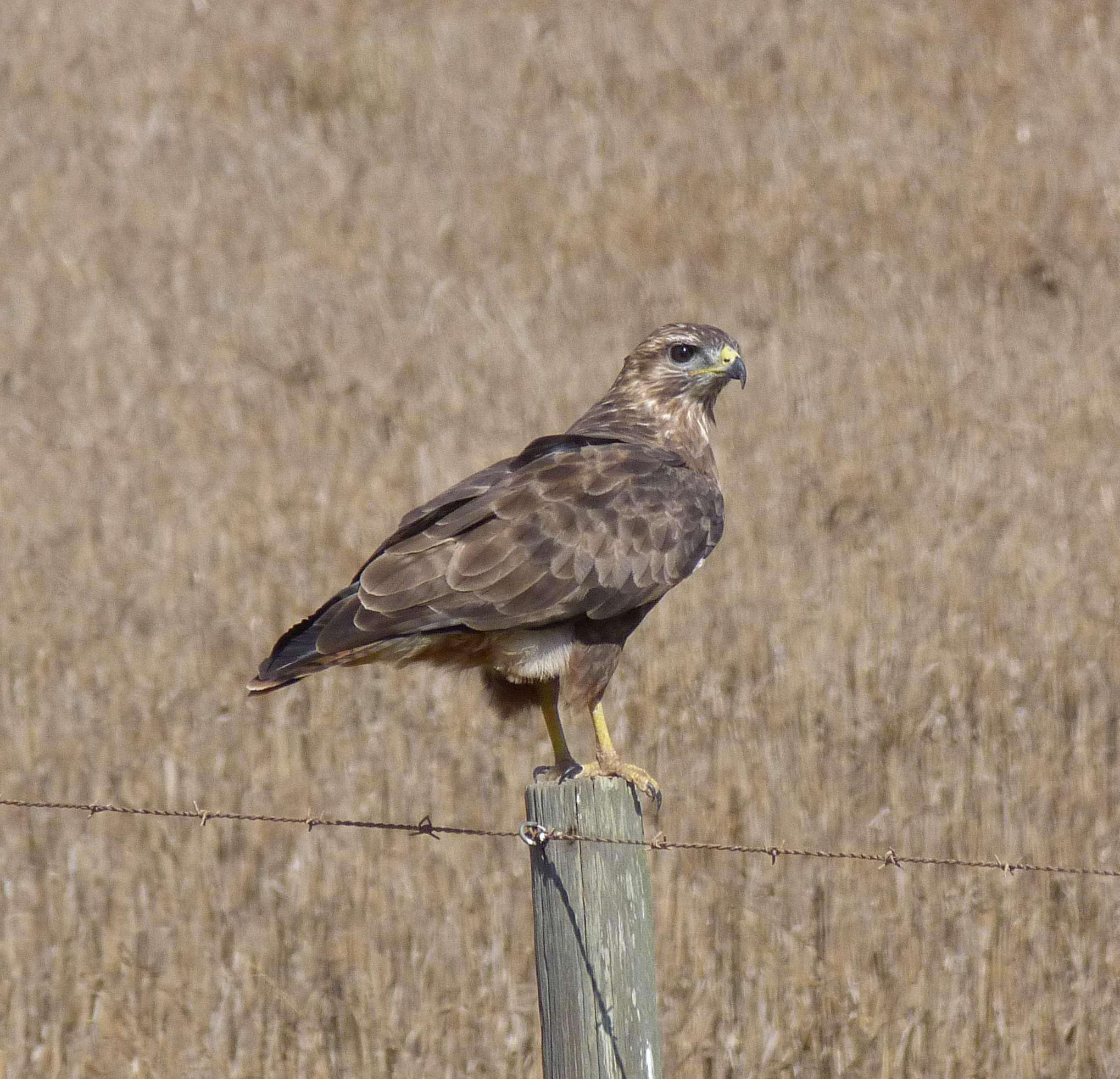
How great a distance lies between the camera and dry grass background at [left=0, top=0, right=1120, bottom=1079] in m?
5.86

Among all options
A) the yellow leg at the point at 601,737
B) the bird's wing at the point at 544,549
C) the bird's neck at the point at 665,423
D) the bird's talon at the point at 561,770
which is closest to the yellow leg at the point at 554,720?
the bird's talon at the point at 561,770

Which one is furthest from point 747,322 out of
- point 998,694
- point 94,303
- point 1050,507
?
point 998,694

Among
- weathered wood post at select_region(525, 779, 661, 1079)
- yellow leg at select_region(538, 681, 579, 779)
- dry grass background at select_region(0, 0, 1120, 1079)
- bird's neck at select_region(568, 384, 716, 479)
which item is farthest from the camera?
dry grass background at select_region(0, 0, 1120, 1079)

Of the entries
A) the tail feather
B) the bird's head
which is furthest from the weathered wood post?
the bird's head

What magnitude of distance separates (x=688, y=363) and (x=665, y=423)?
0.21 metres

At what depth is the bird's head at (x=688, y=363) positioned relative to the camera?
5832 millimetres

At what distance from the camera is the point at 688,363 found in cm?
584

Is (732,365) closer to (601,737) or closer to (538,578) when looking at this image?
(538,578)

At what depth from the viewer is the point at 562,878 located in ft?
11.3

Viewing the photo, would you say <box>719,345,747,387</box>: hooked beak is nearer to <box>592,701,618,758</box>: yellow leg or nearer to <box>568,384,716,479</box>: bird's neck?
<box>568,384,716,479</box>: bird's neck

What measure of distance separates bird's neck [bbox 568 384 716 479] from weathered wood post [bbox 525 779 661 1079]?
2.36 meters

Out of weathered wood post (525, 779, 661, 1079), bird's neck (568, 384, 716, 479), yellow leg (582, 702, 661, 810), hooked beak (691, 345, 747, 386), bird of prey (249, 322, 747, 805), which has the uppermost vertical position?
hooked beak (691, 345, 747, 386)

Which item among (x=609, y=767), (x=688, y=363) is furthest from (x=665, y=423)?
(x=609, y=767)

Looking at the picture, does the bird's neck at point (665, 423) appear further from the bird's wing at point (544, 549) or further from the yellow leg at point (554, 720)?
the yellow leg at point (554, 720)
